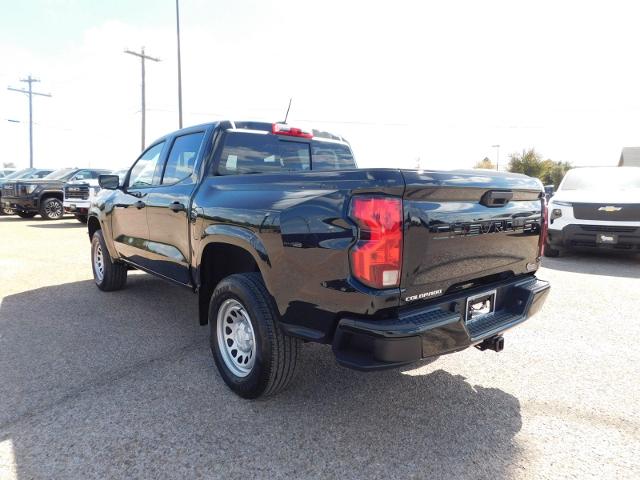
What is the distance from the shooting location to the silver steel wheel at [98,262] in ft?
18.5

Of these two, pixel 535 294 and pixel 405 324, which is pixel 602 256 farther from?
pixel 405 324

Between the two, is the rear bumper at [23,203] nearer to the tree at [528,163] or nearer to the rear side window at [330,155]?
the rear side window at [330,155]

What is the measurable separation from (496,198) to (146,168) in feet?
11.5

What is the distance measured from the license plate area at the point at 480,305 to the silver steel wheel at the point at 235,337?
1.34 m

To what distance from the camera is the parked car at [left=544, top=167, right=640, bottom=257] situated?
7.38 meters

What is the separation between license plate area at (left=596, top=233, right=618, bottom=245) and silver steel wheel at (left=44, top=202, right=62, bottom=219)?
16214 millimetres

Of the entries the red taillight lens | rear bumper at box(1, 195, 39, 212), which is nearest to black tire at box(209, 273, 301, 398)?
the red taillight lens

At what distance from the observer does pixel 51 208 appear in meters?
15.4

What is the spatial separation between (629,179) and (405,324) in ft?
27.6

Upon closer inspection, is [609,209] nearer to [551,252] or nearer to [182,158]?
[551,252]

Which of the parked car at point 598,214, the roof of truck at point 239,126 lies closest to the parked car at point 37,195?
the roof of truck at point 239,126

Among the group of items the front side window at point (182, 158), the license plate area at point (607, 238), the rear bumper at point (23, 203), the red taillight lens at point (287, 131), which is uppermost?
the red taillight lens at point (287, 131)

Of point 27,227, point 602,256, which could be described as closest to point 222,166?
point 602,256

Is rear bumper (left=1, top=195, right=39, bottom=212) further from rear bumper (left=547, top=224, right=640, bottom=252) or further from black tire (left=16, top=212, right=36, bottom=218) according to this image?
rear bumper (left=547, top=224, right=640, bottom=252)
